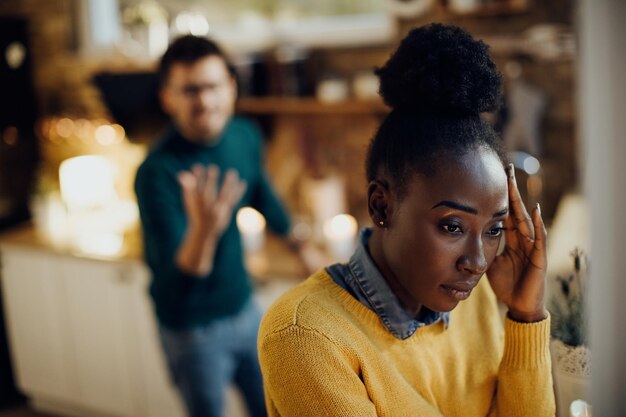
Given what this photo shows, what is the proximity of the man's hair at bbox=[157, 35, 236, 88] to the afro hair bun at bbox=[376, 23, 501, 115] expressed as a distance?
1.14 metres

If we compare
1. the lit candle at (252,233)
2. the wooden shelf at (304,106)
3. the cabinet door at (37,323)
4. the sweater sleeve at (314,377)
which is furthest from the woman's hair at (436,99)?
the cabinet door at (37,323)

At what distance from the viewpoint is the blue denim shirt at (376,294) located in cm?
88

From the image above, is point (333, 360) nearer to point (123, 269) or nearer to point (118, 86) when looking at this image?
point (123, 269)

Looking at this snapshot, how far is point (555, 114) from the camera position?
8.16 feet

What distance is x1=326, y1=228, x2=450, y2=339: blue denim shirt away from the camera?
88 cm

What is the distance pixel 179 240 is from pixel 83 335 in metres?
1.53

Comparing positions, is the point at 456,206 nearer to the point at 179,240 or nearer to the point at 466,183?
the point at 466,183

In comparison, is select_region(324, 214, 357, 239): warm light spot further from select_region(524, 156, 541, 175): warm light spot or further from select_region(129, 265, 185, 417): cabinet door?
select_region(129, 265, 185, 417): cabinet door

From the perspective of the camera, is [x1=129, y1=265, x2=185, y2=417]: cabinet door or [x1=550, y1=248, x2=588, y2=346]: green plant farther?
[x1=129, y1=265, x2=185, y2=417]: cabinet door

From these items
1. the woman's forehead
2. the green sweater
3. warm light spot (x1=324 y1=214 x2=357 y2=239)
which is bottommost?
warm light spot (x1=324 y1=214 x2=357 y2=239)

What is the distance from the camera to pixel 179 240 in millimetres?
1844

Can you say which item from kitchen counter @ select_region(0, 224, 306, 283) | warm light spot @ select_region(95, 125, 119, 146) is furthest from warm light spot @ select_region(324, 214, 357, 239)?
warm light spot @ select_region(95, 125, 119, 146)

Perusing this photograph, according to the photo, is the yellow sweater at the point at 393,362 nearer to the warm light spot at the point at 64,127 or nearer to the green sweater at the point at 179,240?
the green sweater at the point at 179,240

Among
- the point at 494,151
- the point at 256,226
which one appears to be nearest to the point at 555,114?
the point at 256,226
